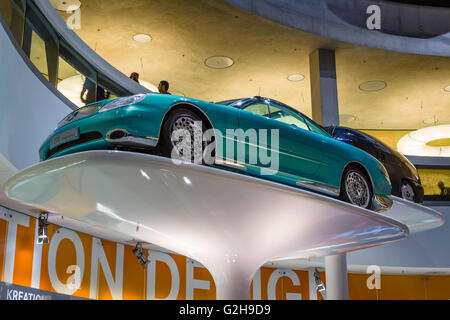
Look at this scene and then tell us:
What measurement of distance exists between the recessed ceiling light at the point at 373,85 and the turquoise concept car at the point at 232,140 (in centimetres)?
1107

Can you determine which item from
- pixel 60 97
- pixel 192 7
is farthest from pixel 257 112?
pixel 192 7

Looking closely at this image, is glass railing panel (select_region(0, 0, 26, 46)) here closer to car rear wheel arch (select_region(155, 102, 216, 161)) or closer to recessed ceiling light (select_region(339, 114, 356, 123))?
car rear wheel arch (select_region(155, 102, 216, 161))

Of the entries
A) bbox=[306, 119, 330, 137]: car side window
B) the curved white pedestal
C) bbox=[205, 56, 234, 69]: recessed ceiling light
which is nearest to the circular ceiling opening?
bbox=[205, 56, 234, 69]: recessed ceiling light

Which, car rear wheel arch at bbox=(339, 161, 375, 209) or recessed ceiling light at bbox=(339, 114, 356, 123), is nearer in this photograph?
car rear wheel arch at bbox=(339, 161, 375, 209)

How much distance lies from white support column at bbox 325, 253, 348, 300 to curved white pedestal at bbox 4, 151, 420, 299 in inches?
166

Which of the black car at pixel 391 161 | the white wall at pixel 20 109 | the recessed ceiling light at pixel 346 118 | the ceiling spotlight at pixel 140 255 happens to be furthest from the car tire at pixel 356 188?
the recessed ceiling light at pixel 346 118

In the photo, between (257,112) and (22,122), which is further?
(22,122)

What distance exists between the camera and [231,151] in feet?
15.7

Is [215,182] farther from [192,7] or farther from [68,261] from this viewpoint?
[192,7]

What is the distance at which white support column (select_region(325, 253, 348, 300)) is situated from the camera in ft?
32.5

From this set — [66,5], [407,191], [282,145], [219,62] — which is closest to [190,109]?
[282,145]

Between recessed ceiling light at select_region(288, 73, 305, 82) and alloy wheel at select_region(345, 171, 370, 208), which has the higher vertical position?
recessed ceiling light at select_region(288, 73, 305, 82)

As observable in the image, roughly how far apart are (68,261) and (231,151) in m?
6.28

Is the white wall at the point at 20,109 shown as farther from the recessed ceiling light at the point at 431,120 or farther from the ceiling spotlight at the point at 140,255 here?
the recessed ceiling light at the point at 431,120
